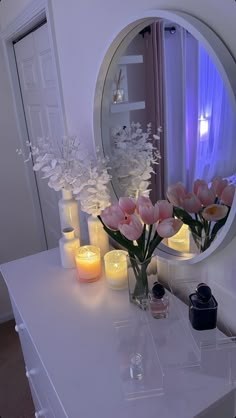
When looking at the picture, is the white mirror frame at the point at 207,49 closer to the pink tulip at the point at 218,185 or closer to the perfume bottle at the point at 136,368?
the pink tulip at the point at 218,185

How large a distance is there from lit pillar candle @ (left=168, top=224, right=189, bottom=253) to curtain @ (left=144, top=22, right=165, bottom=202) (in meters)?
0.14

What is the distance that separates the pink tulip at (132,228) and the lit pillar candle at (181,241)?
0.16m

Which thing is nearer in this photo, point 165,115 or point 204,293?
point 204,293

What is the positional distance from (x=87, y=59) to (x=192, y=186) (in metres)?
0.67

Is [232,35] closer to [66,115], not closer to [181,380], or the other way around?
[181,380]

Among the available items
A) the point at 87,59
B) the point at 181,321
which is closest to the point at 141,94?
the point at 87,59

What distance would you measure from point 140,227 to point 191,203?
166 millimetres

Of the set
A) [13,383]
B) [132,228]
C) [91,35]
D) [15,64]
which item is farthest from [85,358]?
[15,64]

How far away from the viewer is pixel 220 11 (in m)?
0.72

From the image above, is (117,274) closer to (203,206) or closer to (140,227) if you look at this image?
(140,227)

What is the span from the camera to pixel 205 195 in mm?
897

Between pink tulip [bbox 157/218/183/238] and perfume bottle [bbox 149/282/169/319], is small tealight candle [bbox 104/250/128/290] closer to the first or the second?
perfume bottle [bbox 149/282/169/319]

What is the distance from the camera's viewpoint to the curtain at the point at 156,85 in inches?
37.4

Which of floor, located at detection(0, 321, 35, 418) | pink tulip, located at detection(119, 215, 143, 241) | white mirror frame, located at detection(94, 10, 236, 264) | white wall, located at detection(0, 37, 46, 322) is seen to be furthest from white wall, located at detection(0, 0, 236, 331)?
floor, located at detection(0, 321, 35, 418)
